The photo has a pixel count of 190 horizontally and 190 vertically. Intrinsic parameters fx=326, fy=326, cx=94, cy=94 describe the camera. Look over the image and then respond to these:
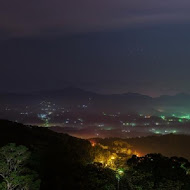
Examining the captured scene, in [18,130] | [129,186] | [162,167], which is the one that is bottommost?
[129,186]

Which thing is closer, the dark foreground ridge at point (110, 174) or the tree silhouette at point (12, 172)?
the tree silhouette at point (12, 172)

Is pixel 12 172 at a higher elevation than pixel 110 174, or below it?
higher

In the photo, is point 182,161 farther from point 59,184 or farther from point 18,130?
point 18,130

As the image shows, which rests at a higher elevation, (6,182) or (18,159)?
(18,159)

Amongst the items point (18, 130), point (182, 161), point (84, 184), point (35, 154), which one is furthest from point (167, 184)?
point (18, 130)

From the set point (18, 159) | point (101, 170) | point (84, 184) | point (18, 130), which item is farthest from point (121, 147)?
point (18, 159)

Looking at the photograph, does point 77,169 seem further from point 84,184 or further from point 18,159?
point 18,159

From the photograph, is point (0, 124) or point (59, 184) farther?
point (0, 124)

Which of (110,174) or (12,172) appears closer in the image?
(12,172)

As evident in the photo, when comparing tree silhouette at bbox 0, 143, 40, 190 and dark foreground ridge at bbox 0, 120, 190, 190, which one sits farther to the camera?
dark foreground ridge at bbox 0, 120, 190, 190

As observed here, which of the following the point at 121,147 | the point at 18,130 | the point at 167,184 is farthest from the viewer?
the point at 121,147

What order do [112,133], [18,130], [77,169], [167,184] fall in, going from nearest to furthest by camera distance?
[167,184], [77,169], [18,130], [112,133]
